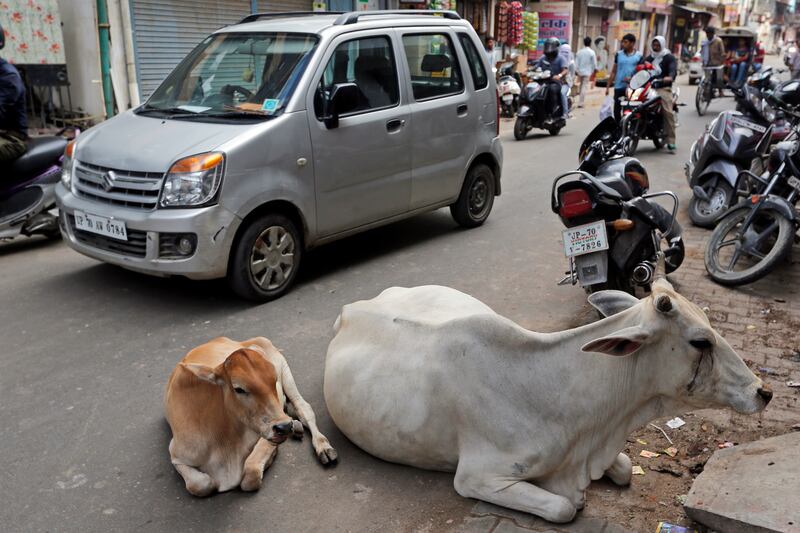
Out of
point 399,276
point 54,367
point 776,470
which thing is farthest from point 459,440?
point 399,276

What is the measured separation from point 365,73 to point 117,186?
2.26 meters

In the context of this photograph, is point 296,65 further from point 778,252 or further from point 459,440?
point 778,252

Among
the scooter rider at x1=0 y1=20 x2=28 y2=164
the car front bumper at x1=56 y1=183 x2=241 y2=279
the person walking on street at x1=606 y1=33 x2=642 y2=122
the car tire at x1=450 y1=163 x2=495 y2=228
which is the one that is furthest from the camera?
the person walking on street at x1=606 y1=33 x2=642 y2=122

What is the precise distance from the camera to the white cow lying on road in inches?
111

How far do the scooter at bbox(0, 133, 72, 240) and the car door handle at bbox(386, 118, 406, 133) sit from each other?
3290 millimetres

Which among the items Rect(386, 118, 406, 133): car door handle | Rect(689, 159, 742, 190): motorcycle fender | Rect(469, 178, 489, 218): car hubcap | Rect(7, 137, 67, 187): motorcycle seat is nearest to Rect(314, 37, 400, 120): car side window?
Rect(386, 118, 406, 133): car door handle

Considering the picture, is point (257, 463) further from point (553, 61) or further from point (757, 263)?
point (553, 61)

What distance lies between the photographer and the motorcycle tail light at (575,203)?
5156 millimetres

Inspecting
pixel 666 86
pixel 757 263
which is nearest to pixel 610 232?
pixel 757 263

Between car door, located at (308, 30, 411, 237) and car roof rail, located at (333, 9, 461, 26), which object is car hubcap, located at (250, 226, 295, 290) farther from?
car roof rail, located at (333, 9, 461, 26)

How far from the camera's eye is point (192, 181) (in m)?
5.01

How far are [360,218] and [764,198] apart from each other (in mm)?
3410

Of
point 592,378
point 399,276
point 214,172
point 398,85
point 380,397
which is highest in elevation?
point 398,85

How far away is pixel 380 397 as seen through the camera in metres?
3.25
